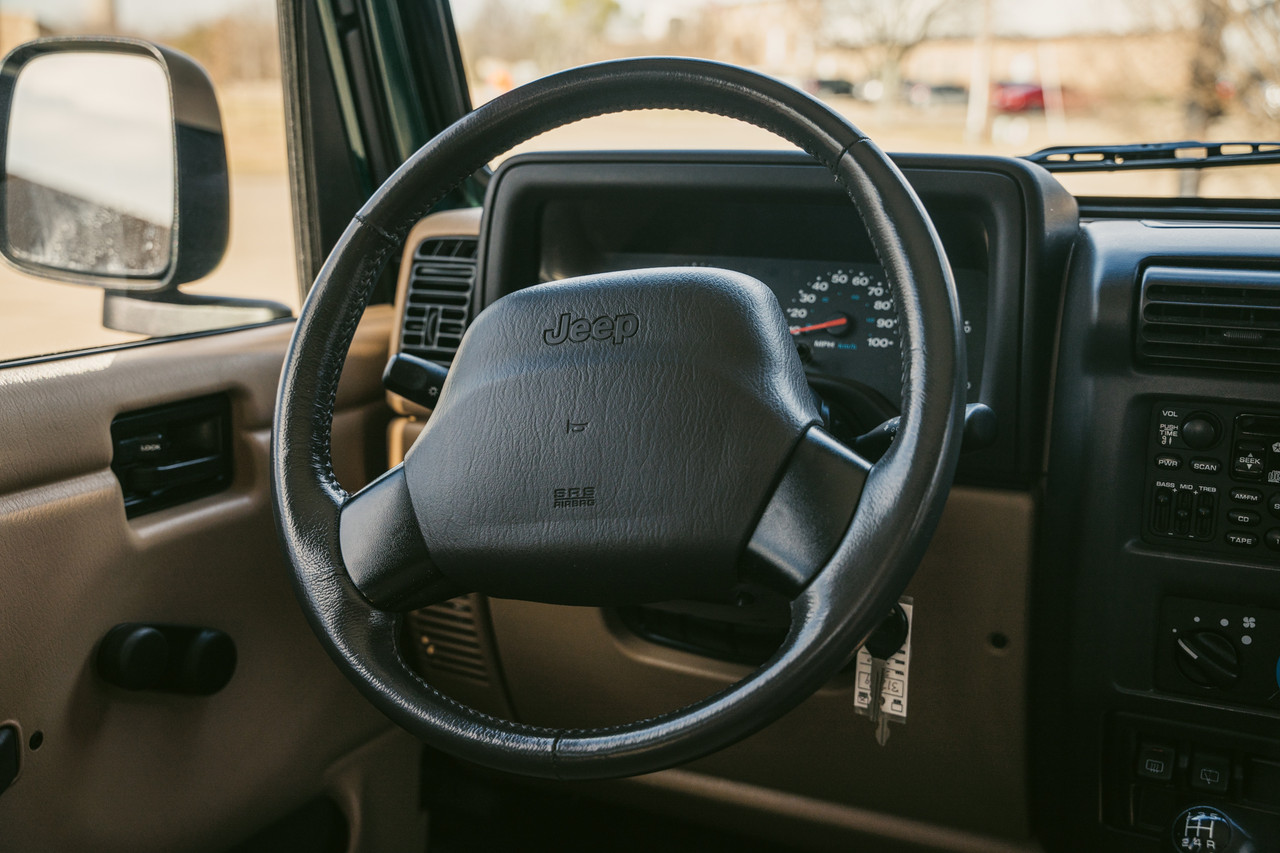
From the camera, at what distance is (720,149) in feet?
4.44

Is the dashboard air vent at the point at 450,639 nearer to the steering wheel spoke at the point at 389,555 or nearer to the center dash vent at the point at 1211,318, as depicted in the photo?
the steering wheel spoke at the point at 389,555

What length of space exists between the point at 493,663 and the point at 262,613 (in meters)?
0.36

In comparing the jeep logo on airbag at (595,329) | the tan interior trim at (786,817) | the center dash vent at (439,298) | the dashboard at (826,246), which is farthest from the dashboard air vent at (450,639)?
the jeep logo on airbag at (595,329)

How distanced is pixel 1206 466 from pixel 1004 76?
614mm

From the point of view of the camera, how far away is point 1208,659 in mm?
1183

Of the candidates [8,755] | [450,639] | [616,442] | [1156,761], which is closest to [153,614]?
[8,755]

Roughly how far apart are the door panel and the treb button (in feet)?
3.53

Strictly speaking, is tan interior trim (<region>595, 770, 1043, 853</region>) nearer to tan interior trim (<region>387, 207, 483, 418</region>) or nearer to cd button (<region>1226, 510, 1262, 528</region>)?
cd button (<region>1226, 510, 1262, 528</region>)

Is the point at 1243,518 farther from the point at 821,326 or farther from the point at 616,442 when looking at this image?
the point at 616,442

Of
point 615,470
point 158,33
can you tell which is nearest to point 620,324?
point 615,470

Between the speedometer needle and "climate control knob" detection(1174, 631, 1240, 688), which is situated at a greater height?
the speedometer needle

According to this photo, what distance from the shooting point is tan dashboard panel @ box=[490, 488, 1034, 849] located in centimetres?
Answer: 126

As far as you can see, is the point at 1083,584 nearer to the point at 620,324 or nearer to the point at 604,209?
the point at 620,324

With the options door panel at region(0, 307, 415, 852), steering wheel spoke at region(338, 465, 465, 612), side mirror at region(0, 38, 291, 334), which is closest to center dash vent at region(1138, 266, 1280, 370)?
steering wheel spoke at region(338, 465, 465, 612)
